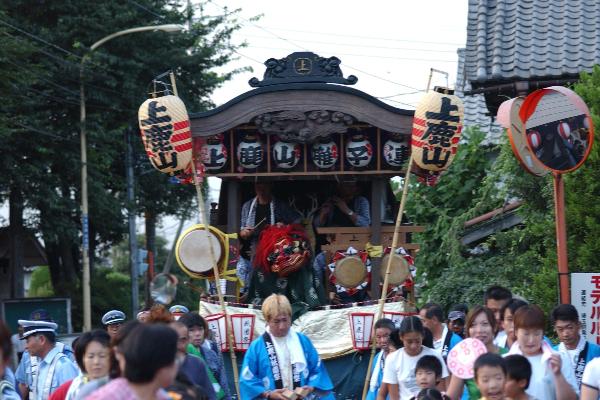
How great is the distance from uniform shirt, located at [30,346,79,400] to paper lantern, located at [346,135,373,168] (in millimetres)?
4269

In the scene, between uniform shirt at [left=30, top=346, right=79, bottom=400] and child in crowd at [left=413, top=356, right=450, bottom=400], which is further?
uniform shirt at [left=30, top=346, right=79, bottom=400]

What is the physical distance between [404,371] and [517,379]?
2210mm

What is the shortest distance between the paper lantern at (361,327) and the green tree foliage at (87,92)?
1645cm

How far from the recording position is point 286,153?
42.2ft

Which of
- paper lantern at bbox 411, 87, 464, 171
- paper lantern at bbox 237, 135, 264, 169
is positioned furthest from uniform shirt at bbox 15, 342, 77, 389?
paper lantern at bbox 411, 87, 464, 171

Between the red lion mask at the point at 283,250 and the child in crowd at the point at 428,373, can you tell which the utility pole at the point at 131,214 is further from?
the child in crowd at the point at 428,373

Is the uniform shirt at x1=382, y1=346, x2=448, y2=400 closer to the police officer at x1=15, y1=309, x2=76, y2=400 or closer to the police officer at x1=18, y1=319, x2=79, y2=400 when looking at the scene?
the police officer at x1=18, y1=319, x2=79, y2=400

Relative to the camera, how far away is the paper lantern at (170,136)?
12.2m

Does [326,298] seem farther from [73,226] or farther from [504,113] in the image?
[73,226]

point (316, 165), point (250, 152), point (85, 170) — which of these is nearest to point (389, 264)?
point (316, 165)

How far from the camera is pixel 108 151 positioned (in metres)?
30.5

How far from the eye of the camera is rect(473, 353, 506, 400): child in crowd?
6.66 metres

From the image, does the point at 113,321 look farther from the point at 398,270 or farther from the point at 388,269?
the point at 398,270

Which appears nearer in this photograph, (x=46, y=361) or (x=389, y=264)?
(x=46, y=361)
